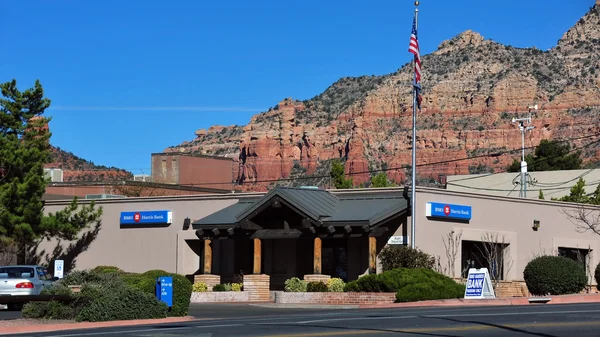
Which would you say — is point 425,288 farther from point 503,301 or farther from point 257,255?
point 257,255

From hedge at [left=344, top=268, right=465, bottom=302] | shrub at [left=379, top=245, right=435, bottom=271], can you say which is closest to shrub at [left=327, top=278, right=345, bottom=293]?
hedge at [left=344, top=268, right=465, bottom=302]

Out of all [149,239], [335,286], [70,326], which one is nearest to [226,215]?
[149,239]

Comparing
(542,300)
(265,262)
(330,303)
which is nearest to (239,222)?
(265,262)

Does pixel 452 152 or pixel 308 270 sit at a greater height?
pixel 452 152

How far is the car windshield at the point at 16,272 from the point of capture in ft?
116

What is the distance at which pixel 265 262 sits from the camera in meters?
45.7

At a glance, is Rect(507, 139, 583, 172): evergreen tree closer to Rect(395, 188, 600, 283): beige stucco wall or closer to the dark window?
Rect(395, 188, 600, 283): beige stucco wall

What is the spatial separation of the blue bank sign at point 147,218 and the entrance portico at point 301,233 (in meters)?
2.08

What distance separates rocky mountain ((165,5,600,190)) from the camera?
142m

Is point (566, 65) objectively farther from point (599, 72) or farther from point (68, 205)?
point (68, 205)

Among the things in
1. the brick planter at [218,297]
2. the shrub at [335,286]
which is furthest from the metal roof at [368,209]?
the brick planter at [218,297]

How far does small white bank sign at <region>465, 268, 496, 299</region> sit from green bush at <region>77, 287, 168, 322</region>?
38.0ft

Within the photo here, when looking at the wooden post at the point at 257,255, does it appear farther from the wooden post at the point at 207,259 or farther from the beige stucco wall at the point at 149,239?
the beige stucco wall at the point at 149,239

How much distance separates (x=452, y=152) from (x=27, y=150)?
362 ft
